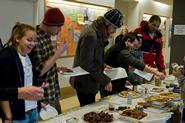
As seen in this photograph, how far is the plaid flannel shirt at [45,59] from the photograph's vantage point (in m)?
2.16

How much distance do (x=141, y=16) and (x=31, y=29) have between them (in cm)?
665

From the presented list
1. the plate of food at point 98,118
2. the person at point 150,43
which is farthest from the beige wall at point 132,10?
the plate of food at point 98,118

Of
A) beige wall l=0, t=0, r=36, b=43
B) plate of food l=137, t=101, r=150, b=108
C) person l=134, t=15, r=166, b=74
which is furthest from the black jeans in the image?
beige wall l=0, t=0, r=36, b=43

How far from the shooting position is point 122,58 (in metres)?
2.89

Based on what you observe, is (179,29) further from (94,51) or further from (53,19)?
(53,19)

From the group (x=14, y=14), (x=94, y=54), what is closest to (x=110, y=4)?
(x=14, y=14)

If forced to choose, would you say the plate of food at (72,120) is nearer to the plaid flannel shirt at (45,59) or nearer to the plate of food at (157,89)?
the plaid flannel shirt at (45,59)

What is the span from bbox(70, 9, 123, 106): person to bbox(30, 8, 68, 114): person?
249 millimetres

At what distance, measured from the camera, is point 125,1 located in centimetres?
790

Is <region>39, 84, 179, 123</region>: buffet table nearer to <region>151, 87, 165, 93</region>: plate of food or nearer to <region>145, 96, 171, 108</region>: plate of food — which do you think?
<region>145, 96, 171, 108</region>: plate of food

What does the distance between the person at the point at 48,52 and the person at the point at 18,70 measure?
21 centimetres

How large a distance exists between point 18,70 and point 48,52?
505 mm

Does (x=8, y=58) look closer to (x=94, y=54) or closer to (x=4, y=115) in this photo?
(x=4, y=115)

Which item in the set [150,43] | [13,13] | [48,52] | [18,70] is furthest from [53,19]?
[13,13]
